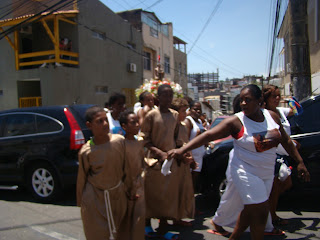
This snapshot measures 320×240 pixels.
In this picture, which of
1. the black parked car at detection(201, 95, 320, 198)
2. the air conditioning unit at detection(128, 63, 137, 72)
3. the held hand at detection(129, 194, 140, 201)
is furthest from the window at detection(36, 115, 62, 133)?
the air conditioning unit at detection(128, 63, 137, 72)

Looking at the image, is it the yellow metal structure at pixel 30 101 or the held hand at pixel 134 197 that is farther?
the yellow metal structure at pixel 30 101

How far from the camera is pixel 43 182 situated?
5.45m

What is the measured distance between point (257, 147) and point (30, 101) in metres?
14.1

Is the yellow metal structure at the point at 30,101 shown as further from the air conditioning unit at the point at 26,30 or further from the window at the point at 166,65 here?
the window at the point at 166,65

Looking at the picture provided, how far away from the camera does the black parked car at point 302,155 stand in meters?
4.42

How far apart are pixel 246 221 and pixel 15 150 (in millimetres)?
4295

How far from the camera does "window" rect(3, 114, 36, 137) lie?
562cm

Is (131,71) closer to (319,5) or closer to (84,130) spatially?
(319,5)

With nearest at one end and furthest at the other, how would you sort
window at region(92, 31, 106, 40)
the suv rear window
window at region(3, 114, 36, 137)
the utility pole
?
1. the suv rear window
2. window at region(3, 114, 36, 137)
3. the utility pole
4. window at region(92, 31, 106, 40)

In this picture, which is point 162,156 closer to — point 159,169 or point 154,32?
point 159,169

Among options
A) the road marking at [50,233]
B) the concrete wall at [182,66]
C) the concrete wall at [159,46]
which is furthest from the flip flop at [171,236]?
the concrete wall at [182,66]

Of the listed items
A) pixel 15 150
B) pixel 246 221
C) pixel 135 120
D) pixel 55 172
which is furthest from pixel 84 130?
pixel 246 221

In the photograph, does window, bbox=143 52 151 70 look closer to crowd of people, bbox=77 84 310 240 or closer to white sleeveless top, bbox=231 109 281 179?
crowd of people, bbox=77 84 310 240

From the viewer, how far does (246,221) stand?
3.15 m
